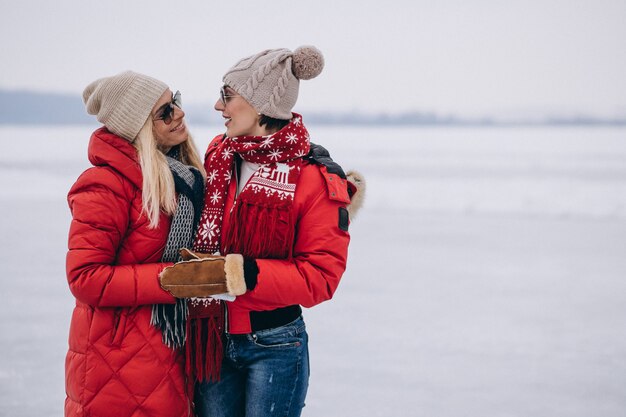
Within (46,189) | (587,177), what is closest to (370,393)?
(46,189)

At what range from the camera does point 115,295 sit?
1500 mm

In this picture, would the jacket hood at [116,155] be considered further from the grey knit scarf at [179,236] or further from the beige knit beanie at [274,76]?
the beige knit beanie at [274,76]

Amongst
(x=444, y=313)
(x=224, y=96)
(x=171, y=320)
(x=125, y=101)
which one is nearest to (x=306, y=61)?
(x=224, y=96)

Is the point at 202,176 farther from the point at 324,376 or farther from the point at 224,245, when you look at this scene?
the point at 324,376

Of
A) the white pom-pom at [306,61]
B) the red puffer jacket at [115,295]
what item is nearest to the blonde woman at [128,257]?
the red puffer jacket at [115,295]

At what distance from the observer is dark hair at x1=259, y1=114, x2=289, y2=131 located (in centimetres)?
172

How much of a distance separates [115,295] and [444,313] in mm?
2933

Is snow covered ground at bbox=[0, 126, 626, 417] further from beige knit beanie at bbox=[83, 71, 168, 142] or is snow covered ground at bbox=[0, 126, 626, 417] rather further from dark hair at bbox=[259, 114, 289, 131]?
beige knit beanie at bbox=[83, 71, 168, 142]

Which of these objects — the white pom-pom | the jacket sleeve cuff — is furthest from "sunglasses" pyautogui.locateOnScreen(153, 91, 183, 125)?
the jacket sleeve cuff

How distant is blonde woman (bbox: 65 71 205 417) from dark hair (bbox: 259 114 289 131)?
231 millimetres

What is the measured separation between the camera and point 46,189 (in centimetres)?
888

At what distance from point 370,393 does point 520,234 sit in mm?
3893

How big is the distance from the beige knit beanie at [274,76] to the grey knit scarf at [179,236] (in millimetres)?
252

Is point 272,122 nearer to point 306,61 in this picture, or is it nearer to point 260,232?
point 306,61
